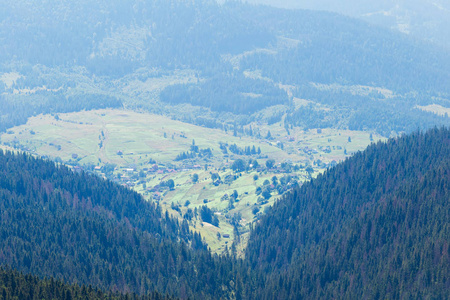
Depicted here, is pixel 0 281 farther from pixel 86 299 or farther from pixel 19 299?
pixel 86 299

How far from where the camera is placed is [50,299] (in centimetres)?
19550

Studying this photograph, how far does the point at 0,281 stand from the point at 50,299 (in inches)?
545

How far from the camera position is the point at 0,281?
198 metres

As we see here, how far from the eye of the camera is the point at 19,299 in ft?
631

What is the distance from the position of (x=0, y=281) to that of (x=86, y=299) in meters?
21.7

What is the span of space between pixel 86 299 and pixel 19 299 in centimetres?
1613

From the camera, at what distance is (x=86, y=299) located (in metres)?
198

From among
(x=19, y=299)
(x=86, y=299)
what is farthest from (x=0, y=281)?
(x=86, y=299)

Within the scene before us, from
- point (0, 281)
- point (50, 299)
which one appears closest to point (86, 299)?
point (50, 299)

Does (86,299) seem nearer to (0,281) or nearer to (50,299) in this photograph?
(50,299)

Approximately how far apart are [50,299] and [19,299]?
7456 mm
